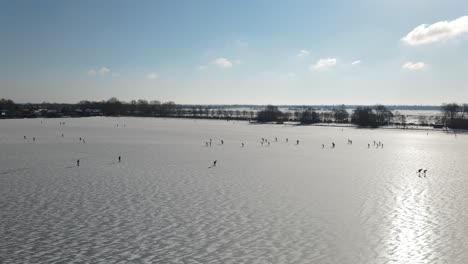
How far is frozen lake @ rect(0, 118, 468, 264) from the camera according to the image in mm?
11523

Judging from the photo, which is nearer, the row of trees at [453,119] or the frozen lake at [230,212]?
the frozen lake at [230,212]

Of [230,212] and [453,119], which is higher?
[453,119]

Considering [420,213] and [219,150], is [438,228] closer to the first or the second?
[420,213]

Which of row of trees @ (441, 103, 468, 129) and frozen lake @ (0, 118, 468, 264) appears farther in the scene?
row of trees @ (441, 103, 468, 129)

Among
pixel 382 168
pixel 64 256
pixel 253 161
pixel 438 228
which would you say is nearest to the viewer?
pixel 64 256

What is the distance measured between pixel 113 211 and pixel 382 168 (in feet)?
66.1

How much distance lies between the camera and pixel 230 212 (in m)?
15.8

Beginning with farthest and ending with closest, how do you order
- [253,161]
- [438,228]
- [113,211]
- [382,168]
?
[253,161], [382,168], [113,211], [438,228]

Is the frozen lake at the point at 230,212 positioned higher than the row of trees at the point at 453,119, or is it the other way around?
the row of trees at the point at 453,119

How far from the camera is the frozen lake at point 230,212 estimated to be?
37.8 feet

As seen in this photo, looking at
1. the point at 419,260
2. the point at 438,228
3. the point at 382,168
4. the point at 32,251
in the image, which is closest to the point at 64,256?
the point at 32,251

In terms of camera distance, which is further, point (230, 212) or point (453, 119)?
point (453, 119)

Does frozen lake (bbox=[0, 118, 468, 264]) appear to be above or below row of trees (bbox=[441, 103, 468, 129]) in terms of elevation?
below

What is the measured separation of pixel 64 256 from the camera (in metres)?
A: 11.0
